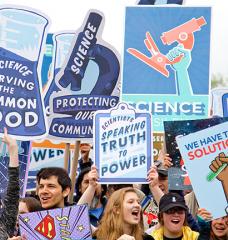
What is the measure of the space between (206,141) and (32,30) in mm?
2104

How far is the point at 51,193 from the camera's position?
659 cm

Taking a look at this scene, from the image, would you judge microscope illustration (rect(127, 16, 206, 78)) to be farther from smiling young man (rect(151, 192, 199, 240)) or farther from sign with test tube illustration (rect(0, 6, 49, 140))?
smiling young man (rect(151, 192, 199, 240))

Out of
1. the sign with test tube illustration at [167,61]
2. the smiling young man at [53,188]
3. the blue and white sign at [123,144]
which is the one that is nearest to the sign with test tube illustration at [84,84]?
the sign with test tube illustration at [167,61]

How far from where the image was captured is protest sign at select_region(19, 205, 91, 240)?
6219 millimetres

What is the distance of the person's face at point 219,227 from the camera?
646cm

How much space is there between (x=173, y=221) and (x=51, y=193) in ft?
2.92

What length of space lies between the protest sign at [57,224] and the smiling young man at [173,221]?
548 mm

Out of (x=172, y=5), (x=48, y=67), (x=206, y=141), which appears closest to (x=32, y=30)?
(x=172, y=5)

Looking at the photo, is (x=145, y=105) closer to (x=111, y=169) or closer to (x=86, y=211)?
(x=111, y=169)

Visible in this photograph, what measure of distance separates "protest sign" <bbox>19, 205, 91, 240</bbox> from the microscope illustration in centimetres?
251

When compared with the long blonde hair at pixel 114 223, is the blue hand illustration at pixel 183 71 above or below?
above

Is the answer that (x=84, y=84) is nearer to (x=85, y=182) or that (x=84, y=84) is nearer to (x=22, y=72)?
(x=22, y=72)

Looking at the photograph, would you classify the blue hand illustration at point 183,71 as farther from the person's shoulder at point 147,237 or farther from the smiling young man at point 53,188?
the person's shoulder at point 147,237

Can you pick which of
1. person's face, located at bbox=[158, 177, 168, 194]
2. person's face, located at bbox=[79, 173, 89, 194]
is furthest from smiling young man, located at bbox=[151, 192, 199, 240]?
person's face, located at bbox=[79, 173, 89, 194]
